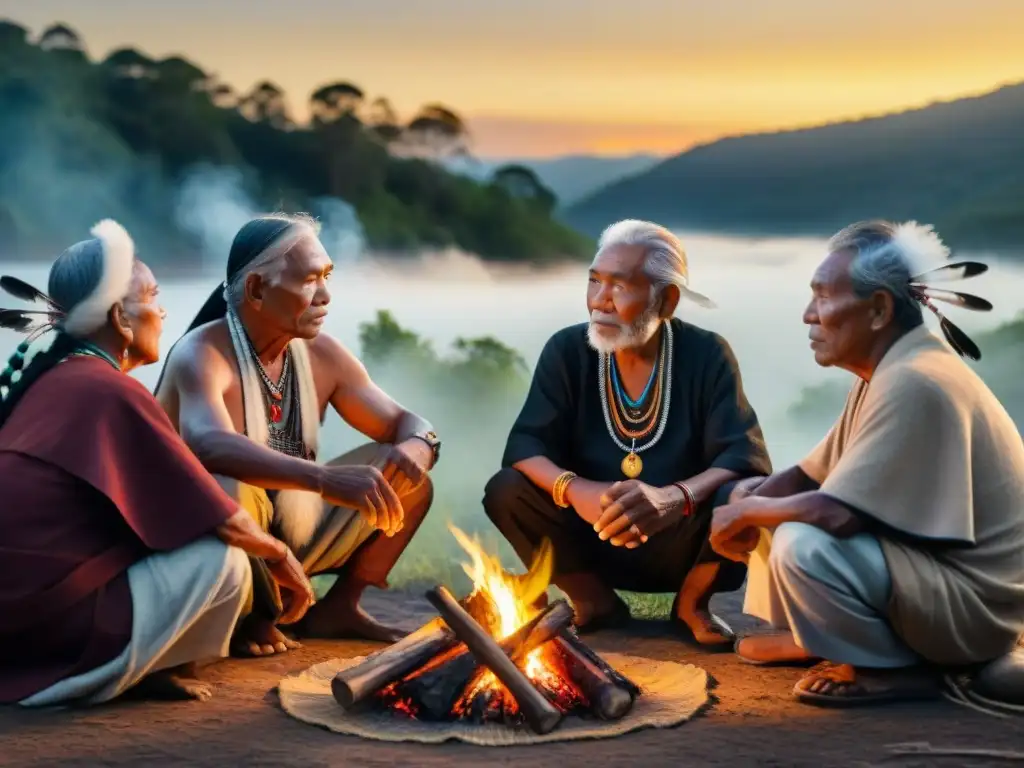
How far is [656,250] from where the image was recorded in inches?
250

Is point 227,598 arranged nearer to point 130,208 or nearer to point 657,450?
point 657,450

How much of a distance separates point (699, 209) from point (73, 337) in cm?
636

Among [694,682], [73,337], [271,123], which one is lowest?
[694,682]

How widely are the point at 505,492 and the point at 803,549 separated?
155 cm

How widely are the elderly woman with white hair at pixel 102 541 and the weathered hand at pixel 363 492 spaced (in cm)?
45

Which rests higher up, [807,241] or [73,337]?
[807,241]

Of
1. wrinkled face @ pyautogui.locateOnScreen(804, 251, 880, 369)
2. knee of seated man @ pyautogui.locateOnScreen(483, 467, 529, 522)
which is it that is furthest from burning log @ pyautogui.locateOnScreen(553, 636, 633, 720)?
wrinkled face @ pyautogui.locateOnScreen(804, 251, 880, 369)

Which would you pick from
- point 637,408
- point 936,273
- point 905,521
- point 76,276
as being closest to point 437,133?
point 637,408

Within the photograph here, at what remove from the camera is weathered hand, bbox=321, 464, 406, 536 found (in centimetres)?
579

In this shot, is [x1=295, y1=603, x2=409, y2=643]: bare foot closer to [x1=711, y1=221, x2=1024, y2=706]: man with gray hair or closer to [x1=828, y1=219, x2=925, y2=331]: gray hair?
[x1=711, y1=221, x2=1024, y2=706]: man with gray hair

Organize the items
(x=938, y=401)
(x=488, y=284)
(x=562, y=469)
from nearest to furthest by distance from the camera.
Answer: (x=938, y=401), (x=562, y=469), (x=488, y=284)

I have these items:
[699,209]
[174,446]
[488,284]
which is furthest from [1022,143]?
[174,446]

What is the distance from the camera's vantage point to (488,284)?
1113cm

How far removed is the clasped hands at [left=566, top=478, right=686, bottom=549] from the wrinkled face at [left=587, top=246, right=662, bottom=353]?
618mm
